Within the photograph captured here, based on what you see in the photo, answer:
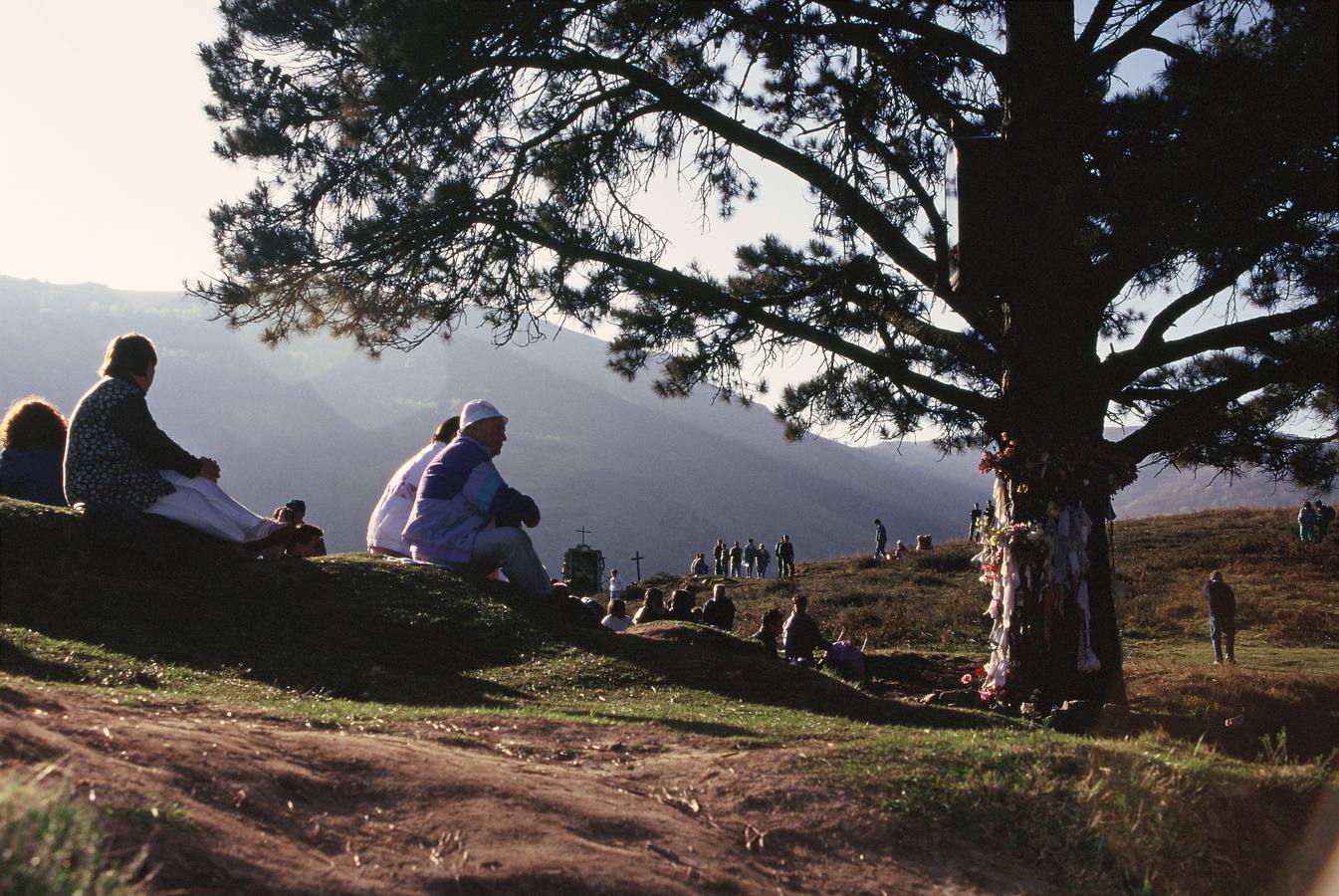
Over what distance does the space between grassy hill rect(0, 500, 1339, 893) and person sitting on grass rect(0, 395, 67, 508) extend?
45.4 inches

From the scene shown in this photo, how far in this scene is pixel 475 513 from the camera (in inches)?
356

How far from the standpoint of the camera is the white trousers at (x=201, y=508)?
7.32 m

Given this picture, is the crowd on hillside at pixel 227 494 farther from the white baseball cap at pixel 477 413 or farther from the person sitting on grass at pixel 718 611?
the person sitting on grass at pixel 718 611

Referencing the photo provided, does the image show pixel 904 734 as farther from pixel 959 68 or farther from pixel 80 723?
pixel 959 68

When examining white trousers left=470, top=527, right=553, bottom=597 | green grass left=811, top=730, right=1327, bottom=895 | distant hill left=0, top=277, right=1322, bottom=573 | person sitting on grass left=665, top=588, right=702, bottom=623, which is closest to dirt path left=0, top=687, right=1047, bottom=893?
green grass left=811, top=730, right=1327, bottom=895

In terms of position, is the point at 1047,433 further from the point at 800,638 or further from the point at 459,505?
the point at 459,505

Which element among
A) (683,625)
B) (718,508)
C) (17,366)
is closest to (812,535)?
(718,508)

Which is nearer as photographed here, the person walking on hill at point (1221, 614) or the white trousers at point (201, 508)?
the white trousers at point (201, 508)

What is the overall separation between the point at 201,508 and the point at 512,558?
8.50 ft

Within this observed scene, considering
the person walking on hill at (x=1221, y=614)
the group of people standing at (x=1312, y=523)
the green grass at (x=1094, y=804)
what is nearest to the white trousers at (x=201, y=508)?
the green grass at (x=1094, y=804)

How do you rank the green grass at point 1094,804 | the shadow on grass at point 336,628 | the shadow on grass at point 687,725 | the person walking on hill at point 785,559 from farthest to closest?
1. the person walking on hill at point 785,559
2. the shadow on grass at point 336,628
3. the shadow on grass at point 687,725
4. the green grass at point 1094,804

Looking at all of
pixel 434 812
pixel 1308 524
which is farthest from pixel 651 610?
pixel 1308 524

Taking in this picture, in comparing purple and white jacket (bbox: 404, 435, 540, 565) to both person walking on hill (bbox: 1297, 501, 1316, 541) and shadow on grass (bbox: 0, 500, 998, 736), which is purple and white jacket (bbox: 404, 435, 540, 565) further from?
person walking on hill (bbox: 1297, 501, 1316, 541)

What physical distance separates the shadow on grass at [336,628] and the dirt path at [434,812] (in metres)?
1.40
